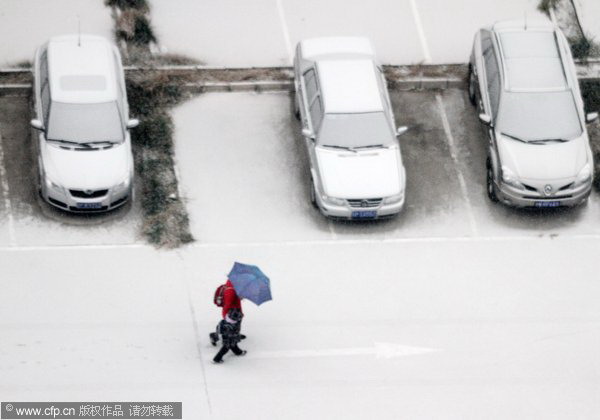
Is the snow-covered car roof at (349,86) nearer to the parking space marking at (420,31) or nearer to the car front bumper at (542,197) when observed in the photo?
the parking space marking at (420,31)

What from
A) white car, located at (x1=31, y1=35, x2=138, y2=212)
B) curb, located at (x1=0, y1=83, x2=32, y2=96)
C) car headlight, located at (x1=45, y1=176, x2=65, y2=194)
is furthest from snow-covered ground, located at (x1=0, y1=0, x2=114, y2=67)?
car headlight, located at (x1=45, y1=176, x2=65, y2=194)

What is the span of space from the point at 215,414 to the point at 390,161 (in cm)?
563

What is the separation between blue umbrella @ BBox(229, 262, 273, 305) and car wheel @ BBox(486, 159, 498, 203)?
5.75m

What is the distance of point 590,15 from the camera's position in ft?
84.5

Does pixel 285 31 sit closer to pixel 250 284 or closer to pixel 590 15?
pixel 590 15

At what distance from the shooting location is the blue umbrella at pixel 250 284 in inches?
709

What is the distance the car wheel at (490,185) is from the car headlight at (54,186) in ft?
23.2

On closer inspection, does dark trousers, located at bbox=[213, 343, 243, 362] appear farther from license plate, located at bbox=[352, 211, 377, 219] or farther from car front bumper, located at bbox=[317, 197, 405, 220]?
license plate, located at bbox=[352, 211, 377, 219]

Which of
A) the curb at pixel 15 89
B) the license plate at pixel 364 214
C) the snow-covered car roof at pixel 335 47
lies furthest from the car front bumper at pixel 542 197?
the curb at pixel 15 89

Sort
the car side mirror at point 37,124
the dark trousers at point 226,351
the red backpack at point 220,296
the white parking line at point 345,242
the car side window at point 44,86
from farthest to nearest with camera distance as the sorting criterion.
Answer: the car side window at point 44,86 → the car side mirror at point 37,124 → the white parking line at point 345,242 → the dark trousers at point 226,351 → the red backpack at point 220,296

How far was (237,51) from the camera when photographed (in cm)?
2462

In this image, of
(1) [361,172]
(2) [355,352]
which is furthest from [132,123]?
(2) [355,352]

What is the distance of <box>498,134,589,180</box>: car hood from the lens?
21844mm

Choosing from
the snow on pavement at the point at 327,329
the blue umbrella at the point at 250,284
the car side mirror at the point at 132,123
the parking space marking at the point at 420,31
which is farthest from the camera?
the parking space marking at the point at 420,31
